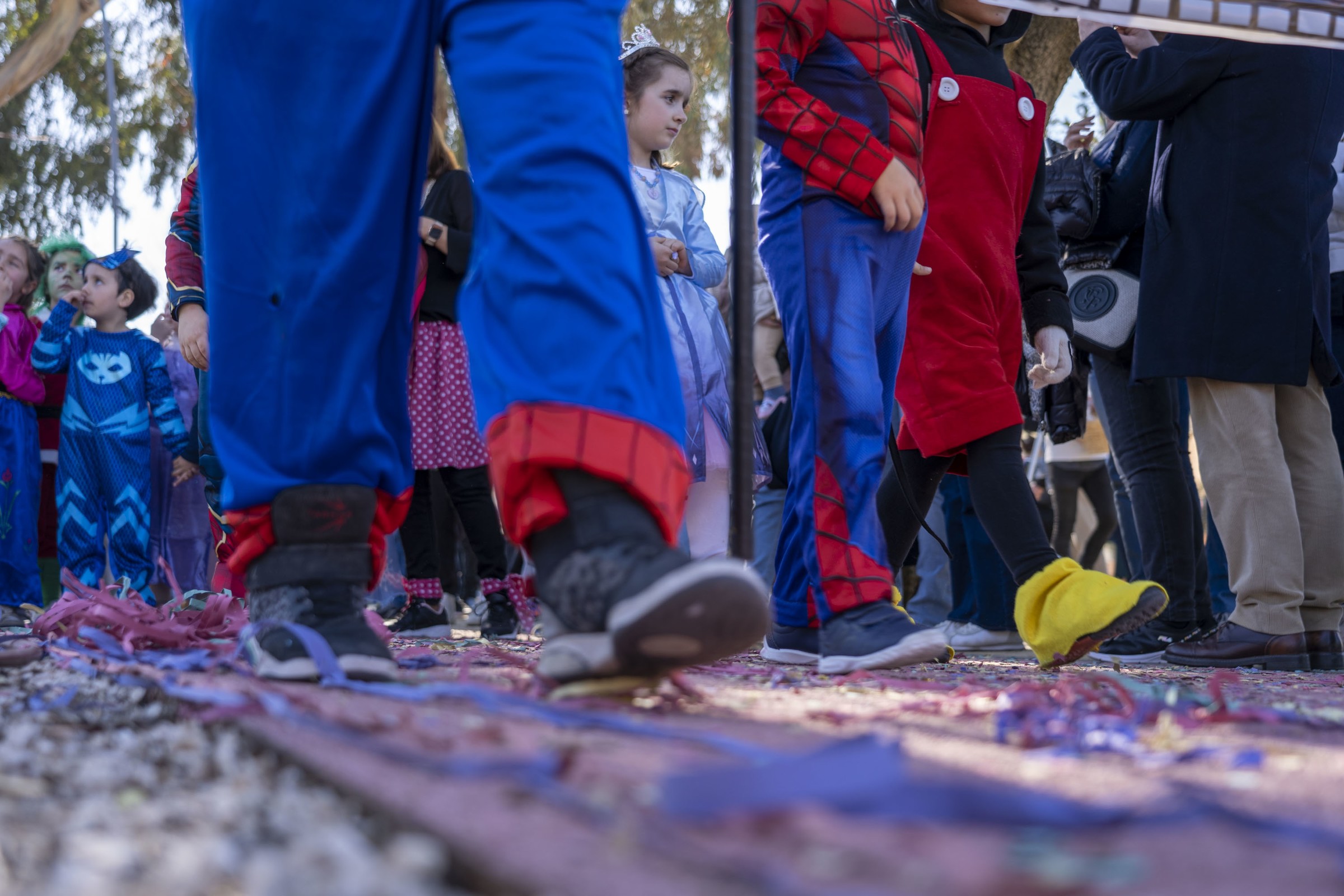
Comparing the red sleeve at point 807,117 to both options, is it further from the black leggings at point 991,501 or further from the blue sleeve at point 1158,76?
the blue sleeve at point 1158,76

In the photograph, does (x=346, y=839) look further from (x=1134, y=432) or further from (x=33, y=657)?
(x=1134, y=432)

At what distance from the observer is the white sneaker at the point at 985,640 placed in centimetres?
399

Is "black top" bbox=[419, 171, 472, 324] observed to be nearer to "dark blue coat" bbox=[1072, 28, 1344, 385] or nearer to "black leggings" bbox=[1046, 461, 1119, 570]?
"dark blue coat" bbox=[1072, 28, 1344, 385]

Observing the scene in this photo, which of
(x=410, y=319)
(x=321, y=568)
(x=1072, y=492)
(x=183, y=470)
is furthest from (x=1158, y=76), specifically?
(x=183, y=470)

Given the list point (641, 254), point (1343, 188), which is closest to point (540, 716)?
point (641, 254)

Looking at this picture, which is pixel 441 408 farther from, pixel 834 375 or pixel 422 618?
pixel 834 375

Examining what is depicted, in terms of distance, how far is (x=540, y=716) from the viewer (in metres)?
1.08

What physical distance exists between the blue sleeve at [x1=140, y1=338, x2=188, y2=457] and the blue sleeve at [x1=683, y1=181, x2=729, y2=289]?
272 centimetres

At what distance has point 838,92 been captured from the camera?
2.64 meters

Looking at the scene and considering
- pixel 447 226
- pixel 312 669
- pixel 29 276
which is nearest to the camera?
pixel 312 669

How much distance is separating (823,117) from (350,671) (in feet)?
5.10

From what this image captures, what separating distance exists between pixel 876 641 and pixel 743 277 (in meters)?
0.75

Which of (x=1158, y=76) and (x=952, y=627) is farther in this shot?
(x=952, y=627)

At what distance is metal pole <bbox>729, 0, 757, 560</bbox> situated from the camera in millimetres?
1770
